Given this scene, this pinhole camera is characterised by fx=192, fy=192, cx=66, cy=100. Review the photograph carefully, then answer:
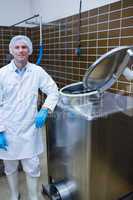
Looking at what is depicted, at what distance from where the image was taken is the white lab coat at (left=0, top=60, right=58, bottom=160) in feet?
4.83

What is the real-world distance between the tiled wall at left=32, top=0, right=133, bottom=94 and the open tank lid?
48cm

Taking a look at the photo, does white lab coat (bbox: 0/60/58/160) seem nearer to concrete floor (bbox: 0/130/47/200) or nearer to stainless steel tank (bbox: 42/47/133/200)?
stainless steel tank (bbox: 42/47/133/200)

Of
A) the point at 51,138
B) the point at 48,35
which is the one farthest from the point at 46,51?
the point at 51,138

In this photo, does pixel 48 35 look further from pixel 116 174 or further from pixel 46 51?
pixel 116 174

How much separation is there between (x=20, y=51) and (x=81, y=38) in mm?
1041

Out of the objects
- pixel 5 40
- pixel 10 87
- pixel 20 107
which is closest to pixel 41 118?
pixel 20 107

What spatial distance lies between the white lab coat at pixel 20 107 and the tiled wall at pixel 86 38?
0.78 meters

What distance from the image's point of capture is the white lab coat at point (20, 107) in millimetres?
1472

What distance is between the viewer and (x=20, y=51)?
144 cm

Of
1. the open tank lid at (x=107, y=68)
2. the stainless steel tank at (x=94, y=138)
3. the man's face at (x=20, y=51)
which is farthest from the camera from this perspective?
the man's face at (x=20, y=51)

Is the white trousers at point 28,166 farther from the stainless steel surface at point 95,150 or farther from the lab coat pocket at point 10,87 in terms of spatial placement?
the lab coat pocket at point 10,87

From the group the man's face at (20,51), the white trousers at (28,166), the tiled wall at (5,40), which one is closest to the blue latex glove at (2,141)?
the white trousers at (28,166)

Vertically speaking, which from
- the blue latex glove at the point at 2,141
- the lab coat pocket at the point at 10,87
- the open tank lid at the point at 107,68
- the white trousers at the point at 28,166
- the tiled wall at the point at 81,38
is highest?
the tiled wall at the point at 81,38

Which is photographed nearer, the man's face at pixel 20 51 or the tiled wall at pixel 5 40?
the man's face at pixel 20 51
